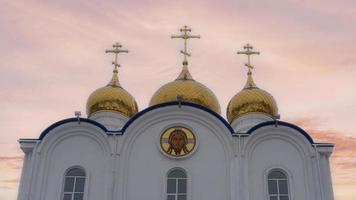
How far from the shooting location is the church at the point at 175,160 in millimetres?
13969

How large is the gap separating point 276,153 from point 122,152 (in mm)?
5034

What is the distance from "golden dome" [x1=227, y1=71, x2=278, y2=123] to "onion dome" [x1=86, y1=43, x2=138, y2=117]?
424cm

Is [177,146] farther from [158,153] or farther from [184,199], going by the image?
[184,199]

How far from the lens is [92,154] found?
1459 cm

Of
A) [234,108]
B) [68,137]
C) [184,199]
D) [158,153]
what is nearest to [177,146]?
[158,153]

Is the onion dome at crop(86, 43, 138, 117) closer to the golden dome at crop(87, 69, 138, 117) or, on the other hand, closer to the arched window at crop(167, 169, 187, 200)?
the golden dome at crop(87, 69, 138, 117)

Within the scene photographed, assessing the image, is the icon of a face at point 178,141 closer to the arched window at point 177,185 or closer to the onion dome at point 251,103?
the arched window at point 177,185

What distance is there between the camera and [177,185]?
46.1 ft

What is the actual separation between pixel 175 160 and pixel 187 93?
3970 millimetres

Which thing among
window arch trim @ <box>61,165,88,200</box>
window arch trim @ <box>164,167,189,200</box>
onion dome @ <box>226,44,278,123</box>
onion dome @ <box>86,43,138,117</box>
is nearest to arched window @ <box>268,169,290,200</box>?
window arch trim @ <box>164,167,189,200</box>

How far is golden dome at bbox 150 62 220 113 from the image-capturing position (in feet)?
57.6

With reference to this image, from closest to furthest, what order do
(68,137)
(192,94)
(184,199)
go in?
(184,199) < (68,137) < (192,94)

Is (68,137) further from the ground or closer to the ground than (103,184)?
further from the ground

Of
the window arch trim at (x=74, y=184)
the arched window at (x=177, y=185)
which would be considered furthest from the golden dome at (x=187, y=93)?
the window arch trim at (x=74, y=184)
